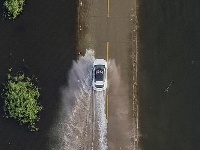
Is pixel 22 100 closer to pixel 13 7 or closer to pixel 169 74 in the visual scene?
pixel 13 7

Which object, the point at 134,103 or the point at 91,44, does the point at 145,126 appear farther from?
the point at 91,44

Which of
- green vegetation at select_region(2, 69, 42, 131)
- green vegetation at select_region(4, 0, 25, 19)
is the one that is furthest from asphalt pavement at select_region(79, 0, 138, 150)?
green vegetation at select_region(2, 69, 42, 131)

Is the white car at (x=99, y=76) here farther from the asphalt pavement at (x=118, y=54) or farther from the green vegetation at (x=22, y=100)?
the green vegetation at (x=22, y=100)

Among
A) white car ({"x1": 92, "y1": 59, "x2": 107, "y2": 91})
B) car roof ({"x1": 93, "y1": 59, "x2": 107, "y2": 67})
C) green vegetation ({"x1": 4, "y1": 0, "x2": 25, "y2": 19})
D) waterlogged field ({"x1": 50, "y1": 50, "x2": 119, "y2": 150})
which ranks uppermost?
green vegetation ({"x1": 4, "y1": 0, "x2": 25, "y2": 19})

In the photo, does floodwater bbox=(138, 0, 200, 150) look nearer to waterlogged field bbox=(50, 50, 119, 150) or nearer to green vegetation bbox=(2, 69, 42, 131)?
waterlogged field bbox=(50, 50, 119, 150)

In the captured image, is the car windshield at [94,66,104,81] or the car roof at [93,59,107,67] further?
the car roof at [93,59,107,67]

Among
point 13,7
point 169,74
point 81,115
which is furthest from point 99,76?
point 13,7
